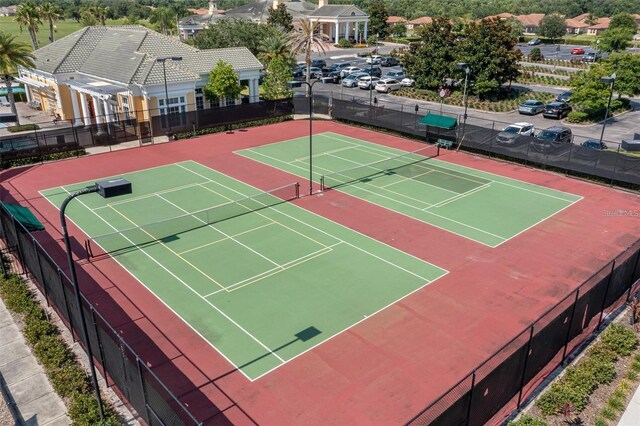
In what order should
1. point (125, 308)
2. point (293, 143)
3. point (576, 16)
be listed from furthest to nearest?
point (576, 16) → point (293, 143) → point (125, 308)

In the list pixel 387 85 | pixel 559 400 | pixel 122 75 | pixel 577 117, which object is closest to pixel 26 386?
pixel 559 400

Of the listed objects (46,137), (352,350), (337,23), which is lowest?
(352,350)

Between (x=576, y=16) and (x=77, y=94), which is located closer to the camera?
(x=77, y=94)

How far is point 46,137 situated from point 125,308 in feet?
77.1

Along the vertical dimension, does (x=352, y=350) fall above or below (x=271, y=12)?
below

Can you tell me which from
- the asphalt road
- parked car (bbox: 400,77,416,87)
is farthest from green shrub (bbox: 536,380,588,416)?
parked car (bbox: 400,77,416,87)

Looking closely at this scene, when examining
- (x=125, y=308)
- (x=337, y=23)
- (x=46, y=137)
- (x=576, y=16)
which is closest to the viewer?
(x=125, y=308)

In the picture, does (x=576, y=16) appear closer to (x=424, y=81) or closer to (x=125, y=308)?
(x=424, y=81)

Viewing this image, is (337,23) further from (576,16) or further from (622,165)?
(576,16)

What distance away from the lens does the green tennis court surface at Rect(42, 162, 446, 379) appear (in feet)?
59.9

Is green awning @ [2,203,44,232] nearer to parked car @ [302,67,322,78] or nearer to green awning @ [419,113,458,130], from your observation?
green awning @ [419,113,458,130]

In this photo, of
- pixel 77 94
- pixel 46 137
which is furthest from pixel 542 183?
pixel 77 94

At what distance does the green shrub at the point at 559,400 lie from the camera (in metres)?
14.8

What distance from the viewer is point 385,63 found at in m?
84.4
